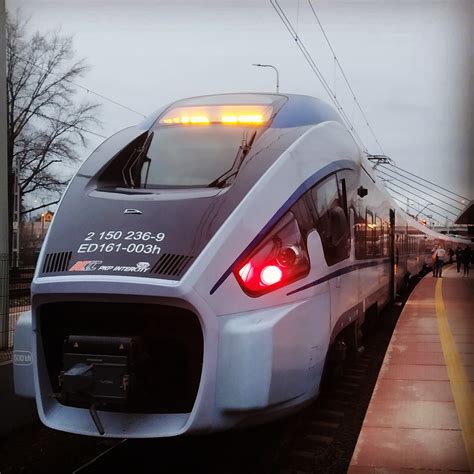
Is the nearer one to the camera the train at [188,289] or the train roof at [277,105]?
the train at [188,289]

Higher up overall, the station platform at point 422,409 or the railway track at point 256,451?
the station platform at point 422,409

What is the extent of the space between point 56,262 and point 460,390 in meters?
3.94

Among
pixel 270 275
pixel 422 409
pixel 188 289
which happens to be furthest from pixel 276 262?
pixel 422 409

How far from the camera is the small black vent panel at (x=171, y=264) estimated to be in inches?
124

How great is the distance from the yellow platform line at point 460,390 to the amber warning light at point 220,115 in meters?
2.84

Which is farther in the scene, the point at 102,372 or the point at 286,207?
the point at 286,207

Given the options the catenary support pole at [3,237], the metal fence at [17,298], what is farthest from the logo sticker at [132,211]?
the catenary support pole at [3,237]

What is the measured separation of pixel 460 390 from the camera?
17.1 ft

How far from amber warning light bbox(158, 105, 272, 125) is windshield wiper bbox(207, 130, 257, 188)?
315mm

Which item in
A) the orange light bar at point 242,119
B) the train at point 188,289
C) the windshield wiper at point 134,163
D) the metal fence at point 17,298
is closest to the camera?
the train at point 188,289

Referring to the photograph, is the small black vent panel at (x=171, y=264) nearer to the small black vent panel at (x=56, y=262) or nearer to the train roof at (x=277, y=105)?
the small black vent panel at (x=56, y=262)

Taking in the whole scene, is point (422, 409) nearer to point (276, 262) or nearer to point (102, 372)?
point (276, 262)

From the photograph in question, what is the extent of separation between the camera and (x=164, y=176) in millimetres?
4137

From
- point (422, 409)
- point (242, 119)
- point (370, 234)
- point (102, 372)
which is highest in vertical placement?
point (242, 119)
